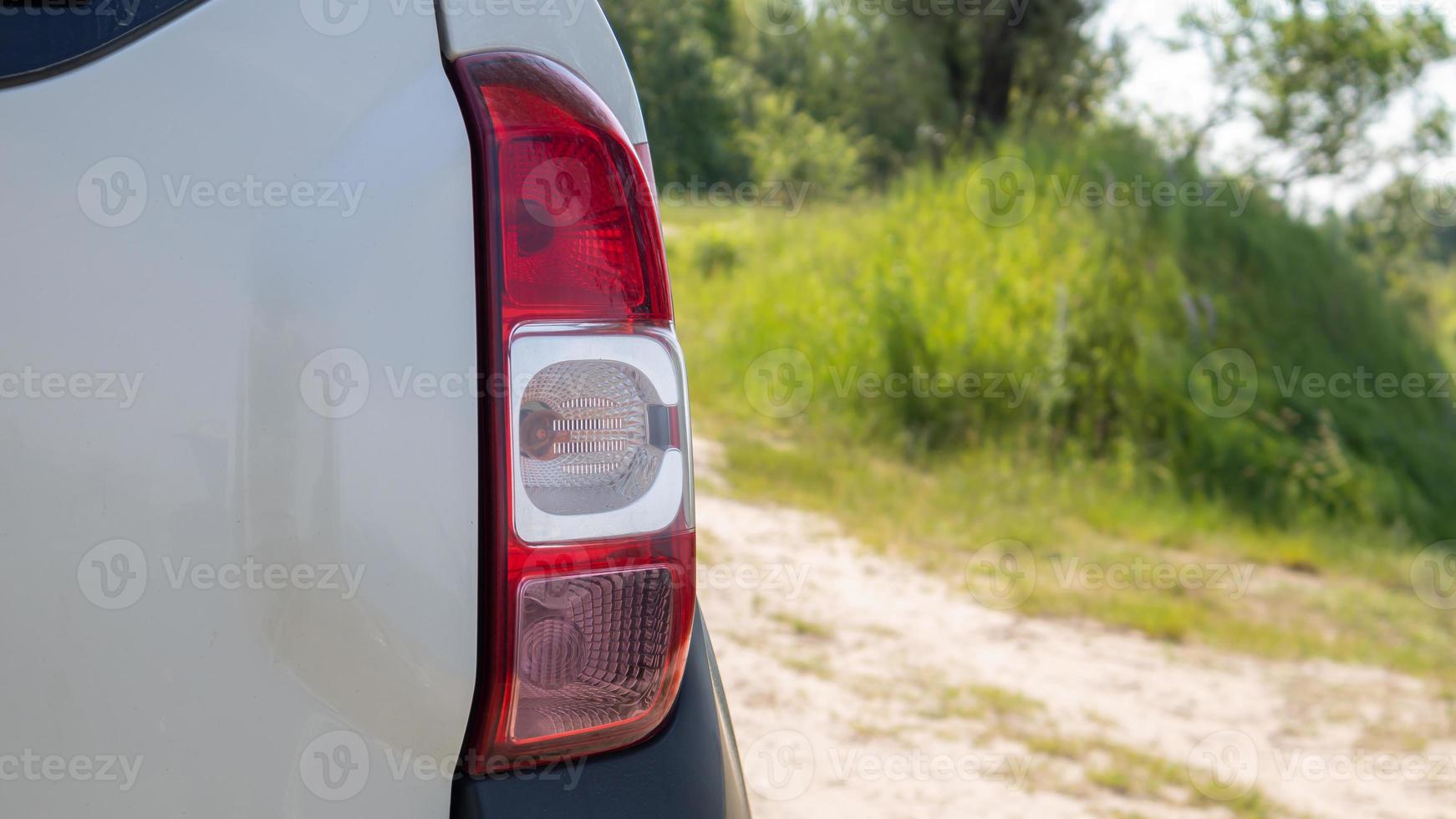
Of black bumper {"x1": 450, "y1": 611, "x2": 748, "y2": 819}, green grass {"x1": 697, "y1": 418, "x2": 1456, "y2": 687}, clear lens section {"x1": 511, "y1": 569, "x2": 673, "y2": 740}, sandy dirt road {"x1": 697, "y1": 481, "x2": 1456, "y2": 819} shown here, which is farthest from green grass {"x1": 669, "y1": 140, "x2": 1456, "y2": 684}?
clear lens section {"x1": 511, "y1": 569, "x2": 673, "y2": 740}

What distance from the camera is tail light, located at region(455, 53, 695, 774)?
101cm

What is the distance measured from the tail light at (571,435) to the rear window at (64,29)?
267 mm

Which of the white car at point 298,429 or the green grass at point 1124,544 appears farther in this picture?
the green grass at point 1124,544

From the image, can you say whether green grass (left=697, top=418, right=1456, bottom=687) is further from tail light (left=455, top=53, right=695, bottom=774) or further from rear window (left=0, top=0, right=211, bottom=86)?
rear window (left=0, top=0, right=211, bottom=86)

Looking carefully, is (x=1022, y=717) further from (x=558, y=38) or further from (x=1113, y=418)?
(x=1113, y=418)

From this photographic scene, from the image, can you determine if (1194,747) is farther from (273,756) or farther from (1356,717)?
(273,756)

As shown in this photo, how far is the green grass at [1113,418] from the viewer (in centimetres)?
545

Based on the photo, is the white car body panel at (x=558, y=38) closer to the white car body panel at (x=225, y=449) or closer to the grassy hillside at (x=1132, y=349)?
the white car body panel at (x=225, y=449)

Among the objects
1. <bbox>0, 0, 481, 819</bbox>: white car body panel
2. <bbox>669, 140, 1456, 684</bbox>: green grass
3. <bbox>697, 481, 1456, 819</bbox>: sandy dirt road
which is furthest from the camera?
<bbox>669, 140, 1456, 684</bbox>: green grass

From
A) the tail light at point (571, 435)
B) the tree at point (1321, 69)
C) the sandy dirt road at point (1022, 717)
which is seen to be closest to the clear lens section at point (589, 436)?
the tail light at point (571, 435)

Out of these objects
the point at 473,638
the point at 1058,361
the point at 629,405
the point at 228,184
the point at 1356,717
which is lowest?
the point at 1356,717

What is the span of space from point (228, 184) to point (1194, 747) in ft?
11.3

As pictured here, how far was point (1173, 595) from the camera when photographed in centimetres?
506

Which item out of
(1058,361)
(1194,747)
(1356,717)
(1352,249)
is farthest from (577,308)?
(1352,249)
